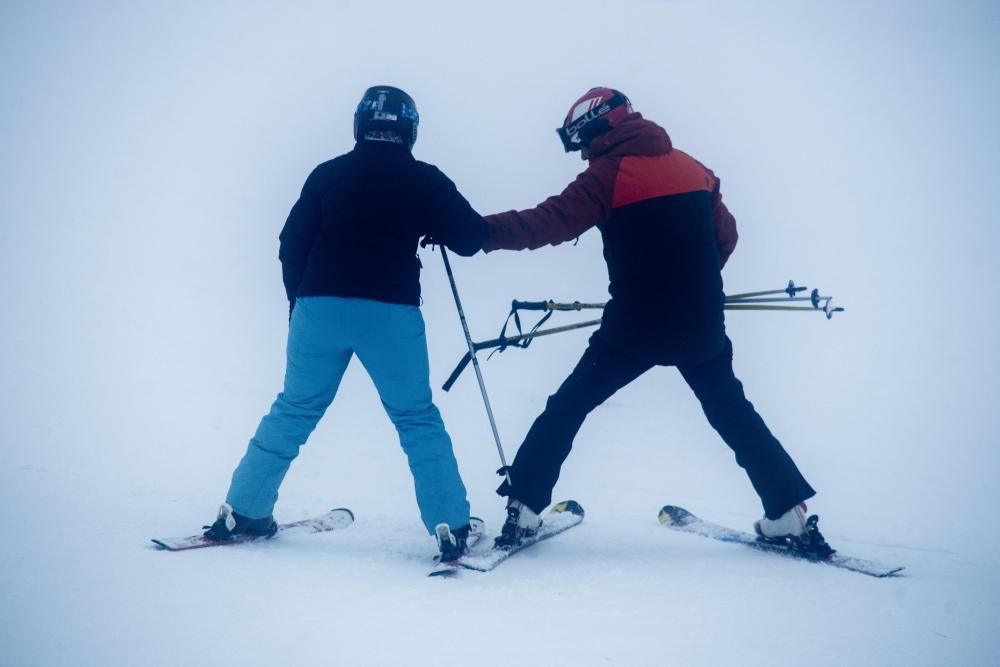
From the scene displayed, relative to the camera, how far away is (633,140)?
2576 mm

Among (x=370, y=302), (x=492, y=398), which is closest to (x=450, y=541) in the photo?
(x=370, y=302)

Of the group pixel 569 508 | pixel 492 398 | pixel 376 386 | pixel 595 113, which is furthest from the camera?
pixel 492 398

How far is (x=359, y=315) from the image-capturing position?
7.72 feet

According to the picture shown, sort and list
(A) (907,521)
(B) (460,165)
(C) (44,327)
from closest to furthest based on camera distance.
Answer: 1. (A) (907,521)
2. (C) (44,327)
3. (B) (460,165)

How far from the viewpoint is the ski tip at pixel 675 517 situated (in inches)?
123

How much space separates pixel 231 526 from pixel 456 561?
2.85 feet

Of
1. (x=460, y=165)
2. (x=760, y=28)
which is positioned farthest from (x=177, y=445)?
(x=760, y=28)

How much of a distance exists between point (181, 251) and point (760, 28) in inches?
1891

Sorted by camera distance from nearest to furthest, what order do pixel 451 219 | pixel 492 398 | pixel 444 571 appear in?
pixel 444 571
pixel 451 219
pixel 492 398

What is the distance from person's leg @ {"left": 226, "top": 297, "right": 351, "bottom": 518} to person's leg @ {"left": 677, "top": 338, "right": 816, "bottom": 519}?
139cm

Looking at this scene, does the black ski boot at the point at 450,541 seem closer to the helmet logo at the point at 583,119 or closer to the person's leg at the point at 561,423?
the person's leg at the point at 561,423

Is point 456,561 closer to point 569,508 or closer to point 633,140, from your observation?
point 569,508

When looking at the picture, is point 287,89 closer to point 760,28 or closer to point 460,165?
point 460,165

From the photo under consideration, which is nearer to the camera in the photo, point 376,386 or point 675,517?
point 376,386
